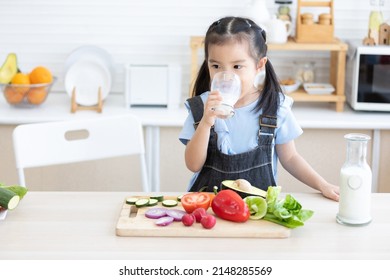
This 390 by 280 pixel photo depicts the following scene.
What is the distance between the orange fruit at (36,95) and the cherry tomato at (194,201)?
1.48 m

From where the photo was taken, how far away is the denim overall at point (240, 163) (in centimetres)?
206

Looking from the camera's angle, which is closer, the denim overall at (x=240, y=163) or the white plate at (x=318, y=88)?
the denim overall at (x=240, y=163)

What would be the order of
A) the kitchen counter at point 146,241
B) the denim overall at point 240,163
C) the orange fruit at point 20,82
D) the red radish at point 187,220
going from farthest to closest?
the orange fruit at point 20,82
the denim overall at point 240,163
the red radish at point 187,220
the kitchen counter at point 146,241

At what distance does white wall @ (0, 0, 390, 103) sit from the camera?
3375mm

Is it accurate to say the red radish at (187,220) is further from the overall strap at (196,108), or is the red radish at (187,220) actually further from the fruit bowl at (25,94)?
the fruit bowl at (25,94)

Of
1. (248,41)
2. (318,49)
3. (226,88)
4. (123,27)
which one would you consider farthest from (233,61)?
(123,27)

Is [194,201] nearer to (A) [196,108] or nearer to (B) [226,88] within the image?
(B) [226,88]

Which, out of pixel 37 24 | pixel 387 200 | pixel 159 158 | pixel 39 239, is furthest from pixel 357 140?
pixel 37 24

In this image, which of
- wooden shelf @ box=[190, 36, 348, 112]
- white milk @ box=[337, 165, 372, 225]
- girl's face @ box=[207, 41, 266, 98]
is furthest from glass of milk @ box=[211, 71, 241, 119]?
wooden shelf @ box=[190, 36, 348, 112]

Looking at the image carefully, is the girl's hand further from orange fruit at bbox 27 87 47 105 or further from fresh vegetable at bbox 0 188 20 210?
orange fruit at bbox 27 87 47 105

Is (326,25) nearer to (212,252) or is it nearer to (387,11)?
(387,11)

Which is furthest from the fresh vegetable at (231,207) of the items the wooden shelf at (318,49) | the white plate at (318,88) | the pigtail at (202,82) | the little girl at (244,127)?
the white plate at (318,88)

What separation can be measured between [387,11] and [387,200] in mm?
1674

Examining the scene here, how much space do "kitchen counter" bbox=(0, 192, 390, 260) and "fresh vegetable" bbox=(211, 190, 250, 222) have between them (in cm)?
7
